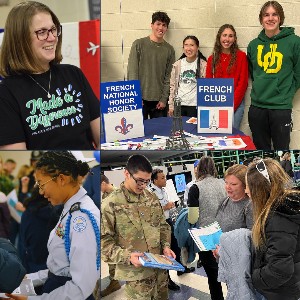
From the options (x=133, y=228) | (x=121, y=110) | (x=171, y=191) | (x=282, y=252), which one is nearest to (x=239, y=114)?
(x=121, y=110)

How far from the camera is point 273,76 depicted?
2881 millimetres

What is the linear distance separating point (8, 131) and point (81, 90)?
405mm

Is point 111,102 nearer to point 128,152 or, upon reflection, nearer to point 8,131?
point 128,152

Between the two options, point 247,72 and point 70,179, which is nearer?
point 70,179

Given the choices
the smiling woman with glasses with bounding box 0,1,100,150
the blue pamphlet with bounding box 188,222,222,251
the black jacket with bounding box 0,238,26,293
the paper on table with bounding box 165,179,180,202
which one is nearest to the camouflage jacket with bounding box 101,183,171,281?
the paper on table with bounding box 165,179,180,202

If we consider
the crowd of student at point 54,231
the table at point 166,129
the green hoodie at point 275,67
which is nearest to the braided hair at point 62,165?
the crowd of student at point 54,231

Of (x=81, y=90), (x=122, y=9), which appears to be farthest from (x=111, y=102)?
(x=122, y=9)

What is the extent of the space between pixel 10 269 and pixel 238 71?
1917mm

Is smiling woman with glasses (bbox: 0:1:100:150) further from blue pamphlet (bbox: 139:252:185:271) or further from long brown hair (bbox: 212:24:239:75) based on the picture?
long brown hair (bbox: 212:24:239:75)

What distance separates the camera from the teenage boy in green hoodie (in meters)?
2.84

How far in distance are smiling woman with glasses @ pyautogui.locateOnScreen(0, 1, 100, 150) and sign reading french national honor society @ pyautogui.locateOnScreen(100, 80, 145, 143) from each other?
461mm

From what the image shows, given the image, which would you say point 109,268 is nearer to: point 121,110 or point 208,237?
point 208,237

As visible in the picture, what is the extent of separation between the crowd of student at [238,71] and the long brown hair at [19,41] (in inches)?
44.1

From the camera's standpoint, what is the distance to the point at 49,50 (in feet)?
6.55
